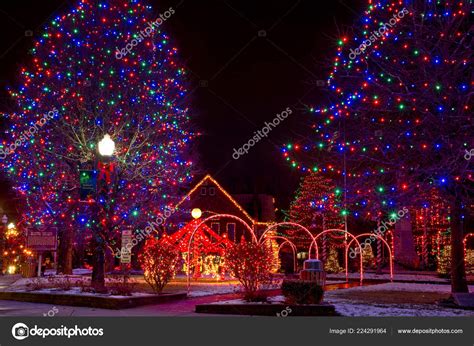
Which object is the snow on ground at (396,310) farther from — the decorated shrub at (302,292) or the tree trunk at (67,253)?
the tree trunk at (67,253)

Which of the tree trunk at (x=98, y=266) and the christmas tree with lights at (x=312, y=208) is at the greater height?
the christmas tree with lights at (x=312, y=208)

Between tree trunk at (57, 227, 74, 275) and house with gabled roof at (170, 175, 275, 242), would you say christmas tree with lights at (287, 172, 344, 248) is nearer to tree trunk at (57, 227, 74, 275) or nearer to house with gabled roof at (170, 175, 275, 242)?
house with gabled roof at (170, 175, 275, 242)

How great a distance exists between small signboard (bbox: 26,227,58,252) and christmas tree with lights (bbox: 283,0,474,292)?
48.7 ft

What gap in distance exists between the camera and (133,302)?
18.2 metres

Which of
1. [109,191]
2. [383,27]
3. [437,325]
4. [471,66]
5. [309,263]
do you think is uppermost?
[383,27]

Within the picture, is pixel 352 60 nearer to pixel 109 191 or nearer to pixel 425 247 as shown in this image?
pixel 109 191

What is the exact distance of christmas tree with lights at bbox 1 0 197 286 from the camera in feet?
71.8

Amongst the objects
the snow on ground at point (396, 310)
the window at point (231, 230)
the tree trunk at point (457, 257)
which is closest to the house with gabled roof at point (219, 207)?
the window at point (231, 230)

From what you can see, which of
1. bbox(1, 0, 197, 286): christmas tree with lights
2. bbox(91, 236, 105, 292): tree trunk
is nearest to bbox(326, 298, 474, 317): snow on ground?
bbox(91, 236, 105, 292): tree trunk

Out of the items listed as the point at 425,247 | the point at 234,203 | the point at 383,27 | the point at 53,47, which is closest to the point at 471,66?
the point at 383,27

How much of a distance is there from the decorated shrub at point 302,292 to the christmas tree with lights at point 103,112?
786 centimetres

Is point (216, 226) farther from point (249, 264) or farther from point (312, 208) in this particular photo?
point (249, 264)

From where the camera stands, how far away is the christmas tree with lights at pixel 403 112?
16.9 metres

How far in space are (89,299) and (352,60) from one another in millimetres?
11603
